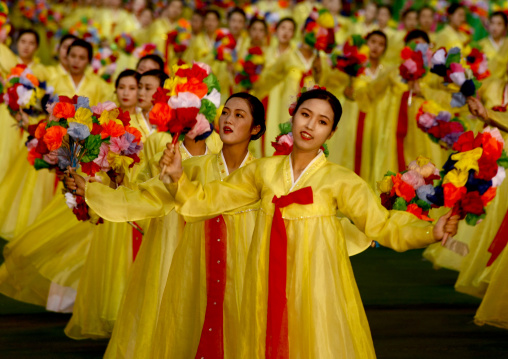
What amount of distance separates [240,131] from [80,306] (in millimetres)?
1644

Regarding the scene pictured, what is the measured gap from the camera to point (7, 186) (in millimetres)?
7984

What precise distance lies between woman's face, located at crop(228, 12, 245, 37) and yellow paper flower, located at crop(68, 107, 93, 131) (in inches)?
304

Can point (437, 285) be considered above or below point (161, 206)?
below

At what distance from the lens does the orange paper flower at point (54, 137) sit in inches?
160

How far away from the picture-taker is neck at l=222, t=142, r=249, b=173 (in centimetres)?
412

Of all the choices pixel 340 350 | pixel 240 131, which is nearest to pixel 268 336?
pixel 340 350

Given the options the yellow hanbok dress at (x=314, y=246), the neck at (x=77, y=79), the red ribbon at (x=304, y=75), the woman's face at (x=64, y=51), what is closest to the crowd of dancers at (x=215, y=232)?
the yellow hanbok dress at (x=314, y=246)

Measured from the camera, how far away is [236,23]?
38.8 ft

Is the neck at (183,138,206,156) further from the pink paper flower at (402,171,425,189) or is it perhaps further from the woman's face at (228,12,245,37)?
the woman's face at (228,12,245,37)

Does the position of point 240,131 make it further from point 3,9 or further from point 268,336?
point 3,9

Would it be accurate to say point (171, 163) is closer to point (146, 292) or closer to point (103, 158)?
point (103, 158)

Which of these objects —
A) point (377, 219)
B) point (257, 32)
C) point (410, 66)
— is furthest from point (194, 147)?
point (257, 32)

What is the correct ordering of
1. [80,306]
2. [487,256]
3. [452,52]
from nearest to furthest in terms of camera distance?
[80,306] → [452,52] → [487,256]

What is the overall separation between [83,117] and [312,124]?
1.09 metres
